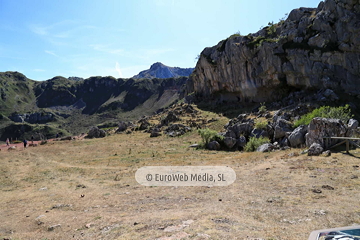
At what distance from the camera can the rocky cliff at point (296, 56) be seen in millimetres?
35844

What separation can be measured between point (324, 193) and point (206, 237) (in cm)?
559

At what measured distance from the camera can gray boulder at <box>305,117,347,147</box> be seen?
13969 millimetres

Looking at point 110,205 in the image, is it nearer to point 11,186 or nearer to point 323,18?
point 11,186

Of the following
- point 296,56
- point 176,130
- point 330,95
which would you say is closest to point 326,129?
point 330,95

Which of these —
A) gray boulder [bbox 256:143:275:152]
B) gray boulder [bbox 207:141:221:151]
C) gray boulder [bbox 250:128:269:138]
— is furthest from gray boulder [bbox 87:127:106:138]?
gray boulder [bbox 256:143:275:152]

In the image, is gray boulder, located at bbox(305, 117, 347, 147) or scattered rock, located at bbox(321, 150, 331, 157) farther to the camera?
gray boulder, located at bbox(305, 117, 347, 147)

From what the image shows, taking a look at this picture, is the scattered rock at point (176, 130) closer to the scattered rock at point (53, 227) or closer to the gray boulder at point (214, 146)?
the gray boulder at point (214, 146)

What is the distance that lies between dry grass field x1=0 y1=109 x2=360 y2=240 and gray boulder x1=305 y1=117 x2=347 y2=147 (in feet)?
4.73

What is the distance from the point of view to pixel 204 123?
4316 centimetres

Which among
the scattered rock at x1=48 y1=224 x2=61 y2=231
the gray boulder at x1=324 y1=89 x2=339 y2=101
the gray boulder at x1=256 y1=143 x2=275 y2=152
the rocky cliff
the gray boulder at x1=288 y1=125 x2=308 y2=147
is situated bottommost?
the scattered rock at x1=48 y1=224 x2=61 y2=231

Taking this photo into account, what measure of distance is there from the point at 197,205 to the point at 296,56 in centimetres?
4027

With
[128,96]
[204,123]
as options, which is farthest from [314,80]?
[128,96]

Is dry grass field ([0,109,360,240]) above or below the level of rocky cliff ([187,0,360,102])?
below

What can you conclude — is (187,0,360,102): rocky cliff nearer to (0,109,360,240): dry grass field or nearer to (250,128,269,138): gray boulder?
(250,128,269,138): gray boulder
